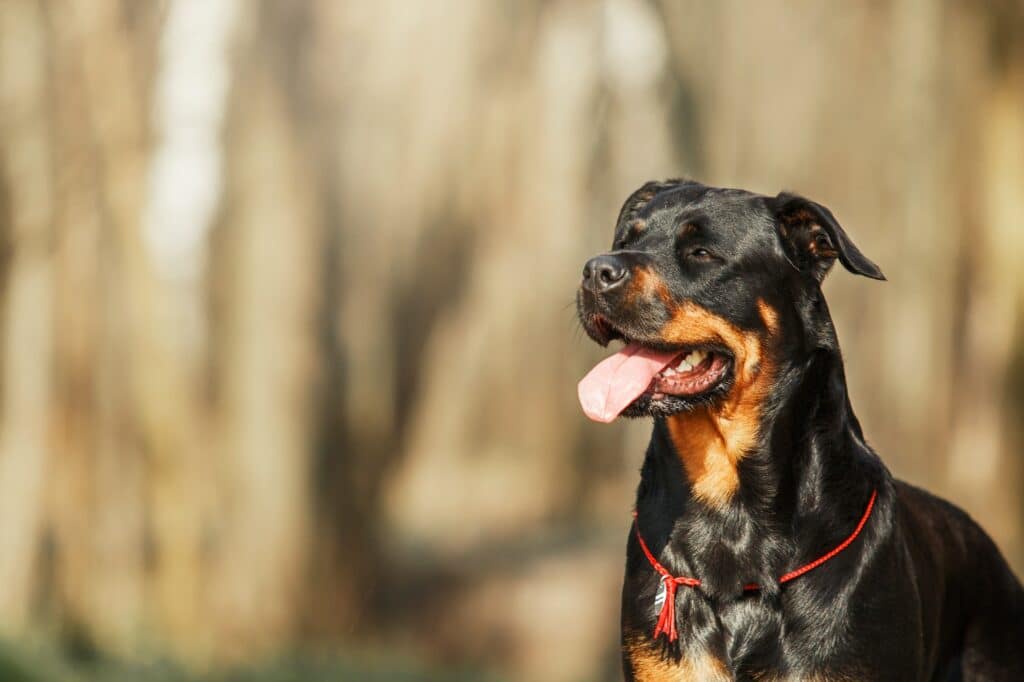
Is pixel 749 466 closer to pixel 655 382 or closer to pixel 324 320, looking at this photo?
pixel 655 382

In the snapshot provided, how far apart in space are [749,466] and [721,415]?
17cm

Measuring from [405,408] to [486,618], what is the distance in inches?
46.8

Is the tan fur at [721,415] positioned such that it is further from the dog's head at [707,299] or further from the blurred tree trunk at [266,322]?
the blurred tree trunk at [266,322]

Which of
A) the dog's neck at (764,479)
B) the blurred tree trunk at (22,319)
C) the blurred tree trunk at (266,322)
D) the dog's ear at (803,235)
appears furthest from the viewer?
the blurred tree trunk at (266,322)

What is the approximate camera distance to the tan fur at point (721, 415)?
411 cm

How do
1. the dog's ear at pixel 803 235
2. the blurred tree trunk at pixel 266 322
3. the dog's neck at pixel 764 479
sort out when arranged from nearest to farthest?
the dog's neck at pixel 764 479 < the dog's ear at pixel 803 235 < the blurred tree trunk at pixel 266 322

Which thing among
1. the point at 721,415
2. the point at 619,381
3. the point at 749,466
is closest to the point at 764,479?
the point at 749,466

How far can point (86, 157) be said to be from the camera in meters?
7.19

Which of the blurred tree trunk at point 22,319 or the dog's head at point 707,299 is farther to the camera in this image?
the blurred tree trunk at point 22,319

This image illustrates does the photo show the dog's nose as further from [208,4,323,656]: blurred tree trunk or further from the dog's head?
[208,4,323,656]: blurred tree trunk

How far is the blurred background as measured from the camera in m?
7.21

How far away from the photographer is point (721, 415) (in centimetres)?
416

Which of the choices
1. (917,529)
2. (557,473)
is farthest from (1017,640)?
(557,473)

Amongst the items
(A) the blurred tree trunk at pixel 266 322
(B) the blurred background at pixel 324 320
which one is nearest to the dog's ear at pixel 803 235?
(B) the blurred background at pixel 324 320
